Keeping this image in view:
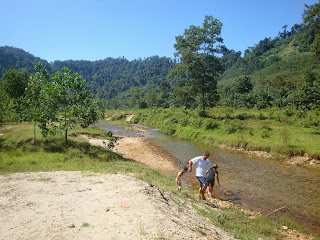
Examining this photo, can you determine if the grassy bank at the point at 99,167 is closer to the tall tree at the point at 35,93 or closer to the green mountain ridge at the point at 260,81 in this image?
the tall tree at the point at 35,93

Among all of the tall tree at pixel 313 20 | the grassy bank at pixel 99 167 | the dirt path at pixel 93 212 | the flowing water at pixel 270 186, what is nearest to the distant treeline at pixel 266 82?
the tall tree at pixel 313 20

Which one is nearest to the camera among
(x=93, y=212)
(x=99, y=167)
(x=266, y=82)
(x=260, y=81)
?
(x=93, y=212)

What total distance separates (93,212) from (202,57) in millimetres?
34723

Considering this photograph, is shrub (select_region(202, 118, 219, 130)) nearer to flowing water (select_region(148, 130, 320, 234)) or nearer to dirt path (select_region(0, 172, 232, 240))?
flowing water (select_region(148, 130, 320, 234))

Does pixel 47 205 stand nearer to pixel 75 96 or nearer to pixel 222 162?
pixel 75 96

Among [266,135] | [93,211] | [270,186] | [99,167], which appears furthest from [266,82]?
[93,211]

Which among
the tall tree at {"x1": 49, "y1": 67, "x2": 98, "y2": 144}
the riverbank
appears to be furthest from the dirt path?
the riverbank

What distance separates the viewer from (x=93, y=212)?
667 cm

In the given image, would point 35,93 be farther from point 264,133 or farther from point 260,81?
point 260,81

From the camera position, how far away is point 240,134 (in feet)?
84.8

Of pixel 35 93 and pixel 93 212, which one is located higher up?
pixel 35 93

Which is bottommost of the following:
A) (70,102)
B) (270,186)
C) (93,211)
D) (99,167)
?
(270,186)

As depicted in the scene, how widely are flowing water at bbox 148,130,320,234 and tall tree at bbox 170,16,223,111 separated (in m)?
20.1

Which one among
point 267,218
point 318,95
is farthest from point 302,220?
point 318,95
